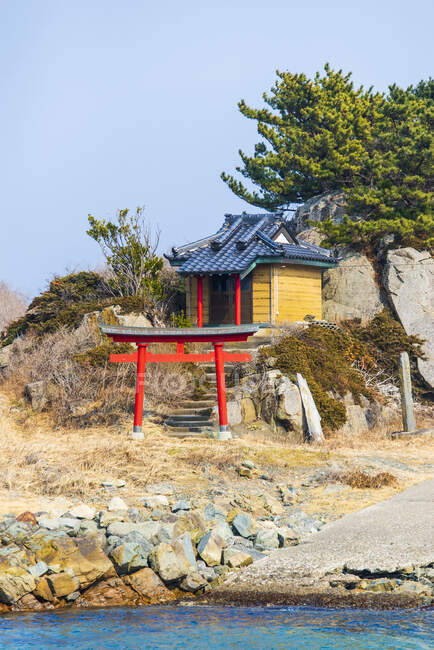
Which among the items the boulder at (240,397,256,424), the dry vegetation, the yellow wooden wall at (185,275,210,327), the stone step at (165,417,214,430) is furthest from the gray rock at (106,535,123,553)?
the yellow wooden wall at (185,275,210,327)

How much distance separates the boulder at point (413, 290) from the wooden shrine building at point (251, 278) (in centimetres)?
323

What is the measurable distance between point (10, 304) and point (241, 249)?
137 ft

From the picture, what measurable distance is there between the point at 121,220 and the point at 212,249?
465 cm

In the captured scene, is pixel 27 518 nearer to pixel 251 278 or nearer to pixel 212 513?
pixel 212 513

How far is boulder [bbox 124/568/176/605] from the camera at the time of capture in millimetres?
11773

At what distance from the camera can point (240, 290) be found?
3231 cm

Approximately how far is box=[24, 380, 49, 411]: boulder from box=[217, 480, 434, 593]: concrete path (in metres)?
13.2

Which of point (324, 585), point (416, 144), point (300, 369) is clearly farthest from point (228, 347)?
point (324, 585)

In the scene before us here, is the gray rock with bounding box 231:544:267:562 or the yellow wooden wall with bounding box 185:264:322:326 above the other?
the yellow wooden wall with bounding box 185:264:322:326

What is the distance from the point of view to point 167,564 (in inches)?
473

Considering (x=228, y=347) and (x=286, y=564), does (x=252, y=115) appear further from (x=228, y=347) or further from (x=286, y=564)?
(x=286, y=564)

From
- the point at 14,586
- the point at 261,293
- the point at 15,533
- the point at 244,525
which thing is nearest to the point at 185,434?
the point at 244,525

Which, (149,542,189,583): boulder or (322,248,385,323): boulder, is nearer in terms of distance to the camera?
(149,542,189,583): boulder

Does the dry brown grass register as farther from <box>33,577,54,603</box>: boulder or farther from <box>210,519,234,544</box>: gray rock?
<box>33,577,54,603</box>: boulder
